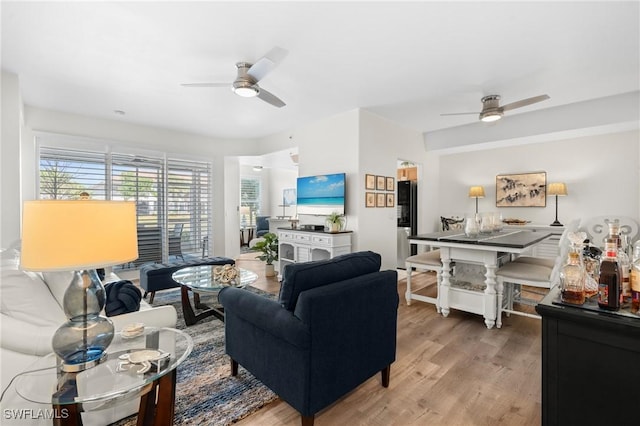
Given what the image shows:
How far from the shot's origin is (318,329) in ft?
4.86

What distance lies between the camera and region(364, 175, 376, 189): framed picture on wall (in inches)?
175

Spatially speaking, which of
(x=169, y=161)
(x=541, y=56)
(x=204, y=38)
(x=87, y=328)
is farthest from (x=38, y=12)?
(x=541, y=56)

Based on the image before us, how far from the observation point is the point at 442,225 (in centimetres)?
625

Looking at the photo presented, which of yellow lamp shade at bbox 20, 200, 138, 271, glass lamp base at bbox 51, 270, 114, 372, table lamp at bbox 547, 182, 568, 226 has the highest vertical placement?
table lamp at bbox 547, 182, 568, 226

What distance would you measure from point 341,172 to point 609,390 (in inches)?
149

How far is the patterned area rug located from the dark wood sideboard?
154 cm

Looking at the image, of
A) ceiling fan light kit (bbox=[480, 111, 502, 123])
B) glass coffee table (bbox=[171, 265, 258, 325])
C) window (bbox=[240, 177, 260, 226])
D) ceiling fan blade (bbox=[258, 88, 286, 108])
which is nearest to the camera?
glass coffee table (bbox=[171, 265, 258, 325])

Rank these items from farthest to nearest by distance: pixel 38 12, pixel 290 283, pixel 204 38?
pixel 204 38, pixel 38 12, pixel 290 283

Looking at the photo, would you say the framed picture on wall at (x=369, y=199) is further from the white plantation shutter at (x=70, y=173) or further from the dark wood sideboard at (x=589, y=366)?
the white plantation shutter at (x=70, y=173)

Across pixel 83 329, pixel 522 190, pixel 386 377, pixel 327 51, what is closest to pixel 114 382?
pixel 83 329

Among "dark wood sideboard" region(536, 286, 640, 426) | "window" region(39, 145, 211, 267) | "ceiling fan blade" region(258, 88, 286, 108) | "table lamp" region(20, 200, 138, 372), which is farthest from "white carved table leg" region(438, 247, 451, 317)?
"window" region(39, 145, 211, 267)

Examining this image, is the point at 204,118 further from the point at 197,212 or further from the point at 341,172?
the point at 341,172

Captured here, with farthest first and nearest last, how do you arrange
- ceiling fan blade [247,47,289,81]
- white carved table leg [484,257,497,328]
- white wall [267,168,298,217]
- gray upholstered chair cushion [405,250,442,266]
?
white wall [267,168,298,217] → gray upholstered chair cushion [405,250,442,266] → white carved table leg [484,257,497,328] → ceiling fan blade [247,47,289,81]

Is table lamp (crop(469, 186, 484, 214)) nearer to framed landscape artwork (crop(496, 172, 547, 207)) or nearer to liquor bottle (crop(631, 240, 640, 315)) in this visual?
framed landscape artwork (crop(496, 172, 547, 207))
